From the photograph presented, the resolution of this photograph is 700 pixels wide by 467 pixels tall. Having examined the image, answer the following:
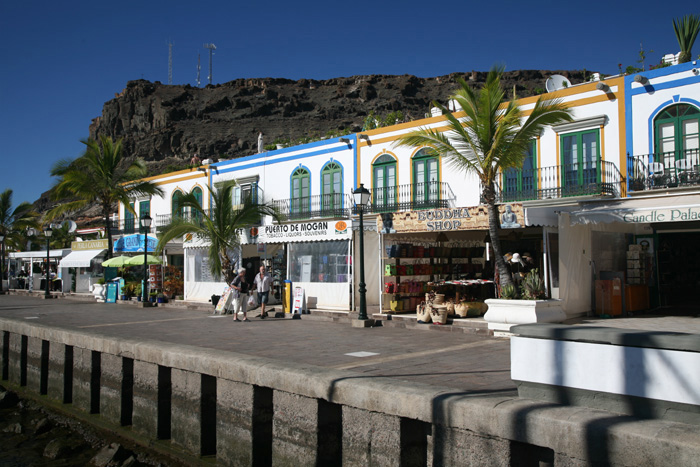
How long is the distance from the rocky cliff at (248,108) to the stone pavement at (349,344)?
83270mm

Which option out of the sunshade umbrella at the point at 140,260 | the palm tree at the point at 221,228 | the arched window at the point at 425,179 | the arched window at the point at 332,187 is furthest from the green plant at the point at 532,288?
the sunshade umbrella at the point at 140,260

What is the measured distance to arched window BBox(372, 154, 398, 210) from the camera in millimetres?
22234

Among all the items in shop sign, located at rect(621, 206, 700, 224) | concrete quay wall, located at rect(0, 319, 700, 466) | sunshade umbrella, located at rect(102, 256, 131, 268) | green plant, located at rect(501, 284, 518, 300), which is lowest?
concrete quay wall, located at rect(0, 319, 700, 466)

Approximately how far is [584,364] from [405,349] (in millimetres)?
5882

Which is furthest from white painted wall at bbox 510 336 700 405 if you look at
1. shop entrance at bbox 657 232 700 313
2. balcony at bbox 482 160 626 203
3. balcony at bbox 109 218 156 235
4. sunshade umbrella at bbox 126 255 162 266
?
balcony at bbox 109 218 156 235

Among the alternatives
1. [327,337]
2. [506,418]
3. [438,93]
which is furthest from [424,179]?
[438,93]

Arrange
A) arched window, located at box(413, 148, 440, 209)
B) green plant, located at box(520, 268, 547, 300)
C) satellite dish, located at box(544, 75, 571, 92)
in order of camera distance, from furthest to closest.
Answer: arched window, located at box(413, 148, 440, 209), satellite dish, located at box(544, 75, 571, 92), green plant, located at box(520, 268, 547, 300)

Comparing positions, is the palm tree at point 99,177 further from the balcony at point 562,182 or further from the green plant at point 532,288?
the green plant at point 532,288

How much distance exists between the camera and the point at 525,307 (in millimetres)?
12523

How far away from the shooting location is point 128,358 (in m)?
10.0

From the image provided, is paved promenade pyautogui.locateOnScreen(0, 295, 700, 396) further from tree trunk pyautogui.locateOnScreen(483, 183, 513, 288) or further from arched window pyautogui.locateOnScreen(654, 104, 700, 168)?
arched window pyautogui.locateOnScreen(654, 104, 700, 168)

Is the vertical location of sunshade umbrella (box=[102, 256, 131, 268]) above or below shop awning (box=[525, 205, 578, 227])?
below

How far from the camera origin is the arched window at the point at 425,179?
2098 cm

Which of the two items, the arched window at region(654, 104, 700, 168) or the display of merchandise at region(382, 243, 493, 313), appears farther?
the display of merchandise at region(382, 243, 493, 313)
